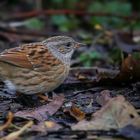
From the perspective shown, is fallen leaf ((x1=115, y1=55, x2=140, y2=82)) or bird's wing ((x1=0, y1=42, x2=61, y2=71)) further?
fallen leaf ((x1=115, y1=55, x2=140, y2=82))

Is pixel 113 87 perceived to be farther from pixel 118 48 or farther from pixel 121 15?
pixel 121 15

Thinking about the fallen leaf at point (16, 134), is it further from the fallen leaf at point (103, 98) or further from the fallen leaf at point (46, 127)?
the fallen leaf at point (103, 98)

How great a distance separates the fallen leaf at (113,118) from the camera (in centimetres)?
441

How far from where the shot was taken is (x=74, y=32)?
31.6 feet

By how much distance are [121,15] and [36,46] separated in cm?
395

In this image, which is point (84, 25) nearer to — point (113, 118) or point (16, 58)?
point (16, 58)

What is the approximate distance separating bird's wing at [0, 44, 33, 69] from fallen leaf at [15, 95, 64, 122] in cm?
51

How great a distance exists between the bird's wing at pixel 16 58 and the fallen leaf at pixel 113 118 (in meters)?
1.32

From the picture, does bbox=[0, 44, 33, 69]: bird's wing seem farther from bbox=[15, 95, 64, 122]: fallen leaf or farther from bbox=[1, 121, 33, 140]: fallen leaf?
bbox=[1, 121, 33, 140]: fallen leaf

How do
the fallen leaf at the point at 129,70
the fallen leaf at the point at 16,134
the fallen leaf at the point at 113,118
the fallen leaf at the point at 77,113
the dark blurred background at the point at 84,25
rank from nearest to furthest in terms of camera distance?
1. the fallen leaf at the point at 16,134
2. the fallen leaf at the point at 113,118
3. the fallen leaf at the point at 77,113
4. the fallen leaf at the point at 129,70
5. the dark blurred background at the point at 84,25

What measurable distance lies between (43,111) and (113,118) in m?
0.87

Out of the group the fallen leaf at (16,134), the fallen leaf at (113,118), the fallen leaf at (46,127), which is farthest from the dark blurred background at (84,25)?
the fallen leaf at (16,134)

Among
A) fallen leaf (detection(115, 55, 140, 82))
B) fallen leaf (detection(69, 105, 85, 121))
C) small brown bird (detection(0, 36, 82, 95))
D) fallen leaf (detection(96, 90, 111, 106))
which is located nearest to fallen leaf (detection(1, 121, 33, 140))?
fallen leaf (detection(69, 105, 85, 121))

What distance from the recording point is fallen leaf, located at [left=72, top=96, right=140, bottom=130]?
4406 millimetres
